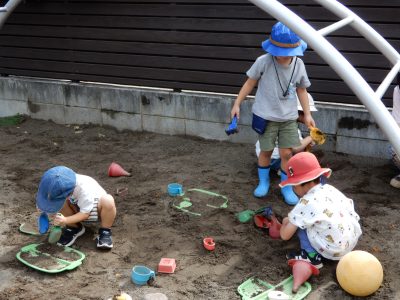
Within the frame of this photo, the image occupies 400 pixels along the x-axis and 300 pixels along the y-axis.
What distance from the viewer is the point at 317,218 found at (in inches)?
129

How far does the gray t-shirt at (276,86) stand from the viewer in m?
4.32

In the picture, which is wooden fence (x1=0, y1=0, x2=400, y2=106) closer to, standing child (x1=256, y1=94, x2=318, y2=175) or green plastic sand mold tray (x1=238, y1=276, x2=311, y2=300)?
standing child (x1=256, y1=94, x2=318, y2=175)

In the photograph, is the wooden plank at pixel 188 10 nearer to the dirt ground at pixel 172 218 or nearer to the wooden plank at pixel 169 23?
the wooden plank at pixel 169 23

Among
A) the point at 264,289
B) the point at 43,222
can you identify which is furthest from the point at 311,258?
the point at 43,222

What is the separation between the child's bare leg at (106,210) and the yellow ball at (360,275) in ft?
5.38

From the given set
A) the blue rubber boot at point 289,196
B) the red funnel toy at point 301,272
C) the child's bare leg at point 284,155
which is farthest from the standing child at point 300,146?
the red funnel toy at point 301,272

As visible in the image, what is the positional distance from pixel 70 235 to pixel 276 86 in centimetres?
199

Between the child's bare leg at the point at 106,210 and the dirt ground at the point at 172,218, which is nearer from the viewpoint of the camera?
the dirt ground at the point at 172,218

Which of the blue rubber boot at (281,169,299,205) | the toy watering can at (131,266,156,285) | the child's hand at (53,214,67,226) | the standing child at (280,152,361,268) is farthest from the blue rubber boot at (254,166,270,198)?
the child's hand at (53,214,67,226)

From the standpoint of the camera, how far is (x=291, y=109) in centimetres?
440

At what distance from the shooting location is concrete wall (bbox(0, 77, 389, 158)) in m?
5.21

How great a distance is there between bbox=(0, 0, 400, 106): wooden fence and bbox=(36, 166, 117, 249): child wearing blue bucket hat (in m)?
2.51

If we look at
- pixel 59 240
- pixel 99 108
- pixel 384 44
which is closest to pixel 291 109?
pixel 384 44

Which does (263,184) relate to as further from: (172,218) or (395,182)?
(395,182)
